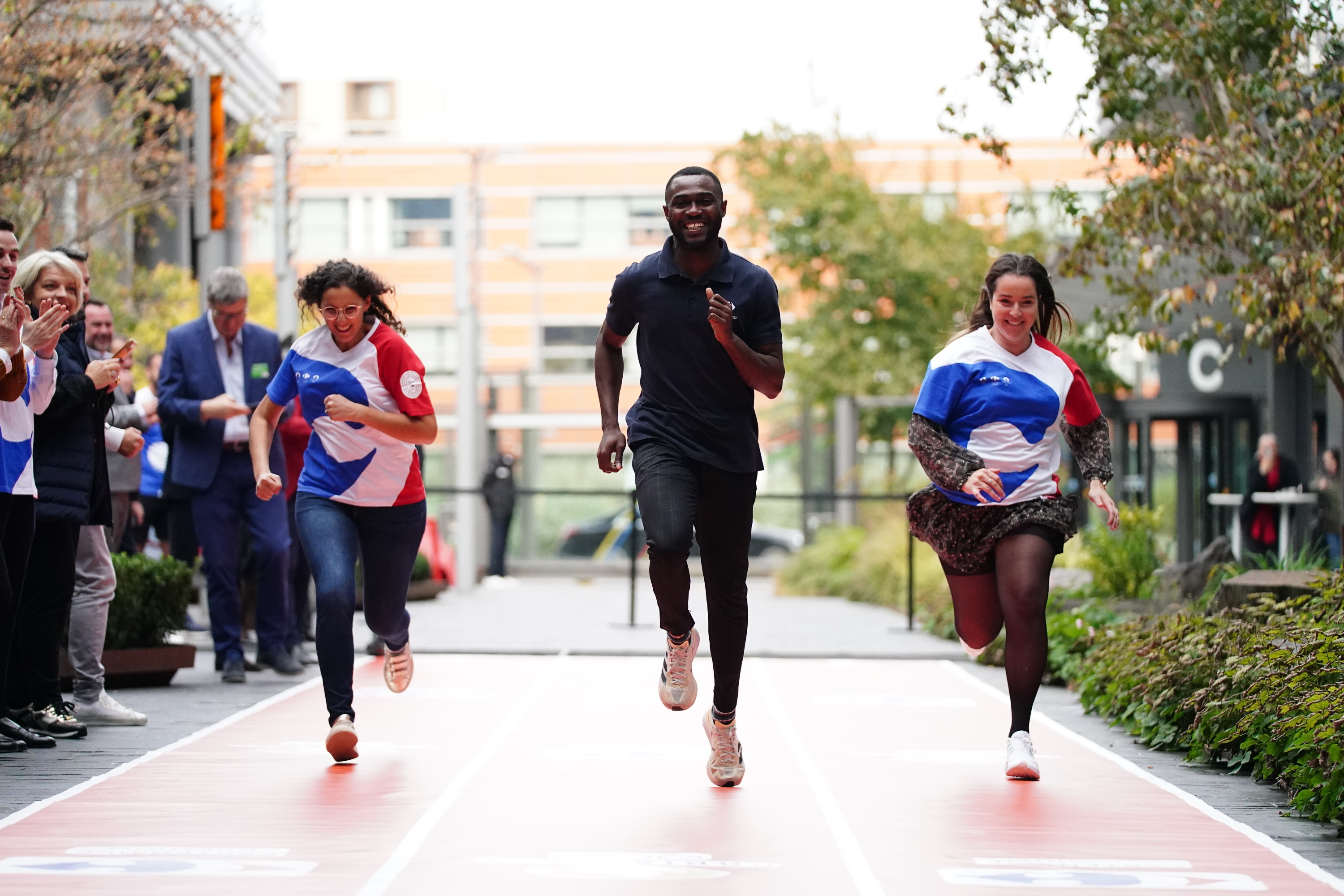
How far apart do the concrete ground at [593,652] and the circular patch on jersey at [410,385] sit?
1.67m

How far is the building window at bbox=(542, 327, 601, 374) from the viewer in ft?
185

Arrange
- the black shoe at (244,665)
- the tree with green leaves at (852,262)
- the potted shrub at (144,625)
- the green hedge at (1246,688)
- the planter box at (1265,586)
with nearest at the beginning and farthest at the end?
the green hedge at (1246,688), the planter box at (1265,586), the potted shrub at (144,625), the black shoe at (244,665), the tree with green leaves at (852,262)

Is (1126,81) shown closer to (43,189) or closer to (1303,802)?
(1303,802)

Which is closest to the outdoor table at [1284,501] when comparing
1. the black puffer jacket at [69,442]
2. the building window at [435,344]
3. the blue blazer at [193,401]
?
the blue blazer at [193,401]

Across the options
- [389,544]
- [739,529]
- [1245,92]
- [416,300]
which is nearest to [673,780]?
[739,529]

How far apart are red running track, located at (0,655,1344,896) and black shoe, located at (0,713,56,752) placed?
1.62 ft

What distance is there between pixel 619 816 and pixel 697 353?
1.49 metres

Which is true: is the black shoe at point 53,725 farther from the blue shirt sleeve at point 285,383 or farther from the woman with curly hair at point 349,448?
the blue shirt sleeve at point 285,383

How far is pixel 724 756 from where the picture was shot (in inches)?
234

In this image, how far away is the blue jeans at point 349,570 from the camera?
6.33 meters

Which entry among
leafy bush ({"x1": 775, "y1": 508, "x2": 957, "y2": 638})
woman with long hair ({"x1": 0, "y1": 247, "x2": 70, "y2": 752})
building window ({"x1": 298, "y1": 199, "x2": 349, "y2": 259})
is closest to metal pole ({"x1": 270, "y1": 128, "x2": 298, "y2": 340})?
leafy bush ({"x1": 775, "y1": 508, "x2": 957, "y2": 638})

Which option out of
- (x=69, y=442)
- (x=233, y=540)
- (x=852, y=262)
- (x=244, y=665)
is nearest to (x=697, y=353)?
(x=69, y=442)

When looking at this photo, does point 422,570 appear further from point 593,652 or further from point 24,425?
point 24,425

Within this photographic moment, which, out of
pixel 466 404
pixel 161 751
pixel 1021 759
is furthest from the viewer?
pixel 466 404
